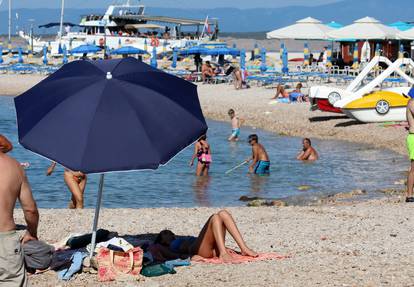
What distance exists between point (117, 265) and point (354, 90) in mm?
15650

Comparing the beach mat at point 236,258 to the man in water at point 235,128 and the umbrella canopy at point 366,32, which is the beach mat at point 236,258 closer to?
the man in water at point 235,128

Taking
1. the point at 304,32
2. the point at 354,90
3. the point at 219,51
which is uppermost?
the point at 304,32

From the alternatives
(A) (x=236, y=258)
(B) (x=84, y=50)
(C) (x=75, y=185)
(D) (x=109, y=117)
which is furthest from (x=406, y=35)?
(D) (x=109, y=117)

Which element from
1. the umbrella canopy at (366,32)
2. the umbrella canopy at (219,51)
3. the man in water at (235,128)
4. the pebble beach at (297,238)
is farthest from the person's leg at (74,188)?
the umbrella canopy at (219,51)

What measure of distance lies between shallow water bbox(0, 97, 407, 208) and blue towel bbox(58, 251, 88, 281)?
662 centimetres

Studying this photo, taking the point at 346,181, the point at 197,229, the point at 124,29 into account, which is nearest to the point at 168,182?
the point at 346,181

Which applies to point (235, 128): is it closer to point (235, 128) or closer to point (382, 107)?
point (235, 128)

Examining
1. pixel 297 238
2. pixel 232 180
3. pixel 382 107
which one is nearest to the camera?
pixel 297 238

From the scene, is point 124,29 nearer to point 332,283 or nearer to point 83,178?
point 83,178

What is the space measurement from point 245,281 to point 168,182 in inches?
376

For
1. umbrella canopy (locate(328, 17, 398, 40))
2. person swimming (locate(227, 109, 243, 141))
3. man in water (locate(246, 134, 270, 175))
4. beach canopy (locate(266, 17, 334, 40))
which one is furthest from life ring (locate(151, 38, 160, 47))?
man in water (locate(246, 134, 270, 175))

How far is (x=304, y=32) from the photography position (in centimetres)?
3525

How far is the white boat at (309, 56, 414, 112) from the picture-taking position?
21031 mm

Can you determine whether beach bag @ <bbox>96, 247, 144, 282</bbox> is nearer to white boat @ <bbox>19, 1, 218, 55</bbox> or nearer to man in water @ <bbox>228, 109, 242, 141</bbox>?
man in water @ <bbox>228, 109, 242, 141</bbox>
